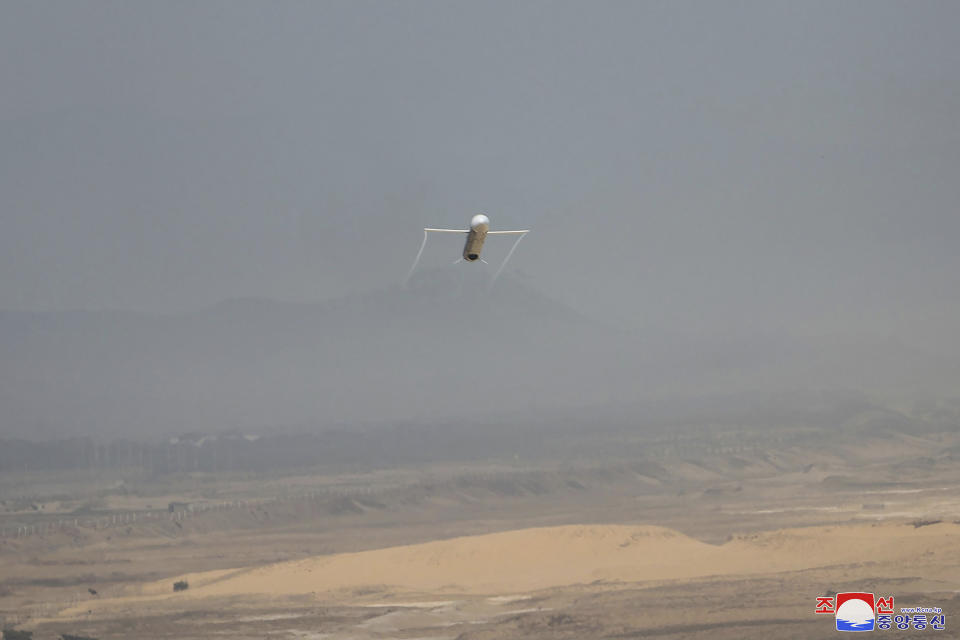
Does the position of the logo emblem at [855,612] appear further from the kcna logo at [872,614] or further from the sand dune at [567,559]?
the sand dune at [567,559]

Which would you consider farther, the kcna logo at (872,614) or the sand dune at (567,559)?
the sand dune at (567,559)

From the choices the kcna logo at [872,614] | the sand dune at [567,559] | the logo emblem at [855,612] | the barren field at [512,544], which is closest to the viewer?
the kcna logo at [872,614]

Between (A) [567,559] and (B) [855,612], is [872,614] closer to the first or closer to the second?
(B) [855,612]

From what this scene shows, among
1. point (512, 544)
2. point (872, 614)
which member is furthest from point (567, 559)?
point (872, 614)

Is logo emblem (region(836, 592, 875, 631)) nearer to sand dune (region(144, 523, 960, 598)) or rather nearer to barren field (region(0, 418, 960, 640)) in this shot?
barren field (region(0, 418, 960, 640))

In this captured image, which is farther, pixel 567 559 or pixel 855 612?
pixel 567 559

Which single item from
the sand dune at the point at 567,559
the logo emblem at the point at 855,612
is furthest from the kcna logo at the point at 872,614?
the sand dune at the point at 567,559
